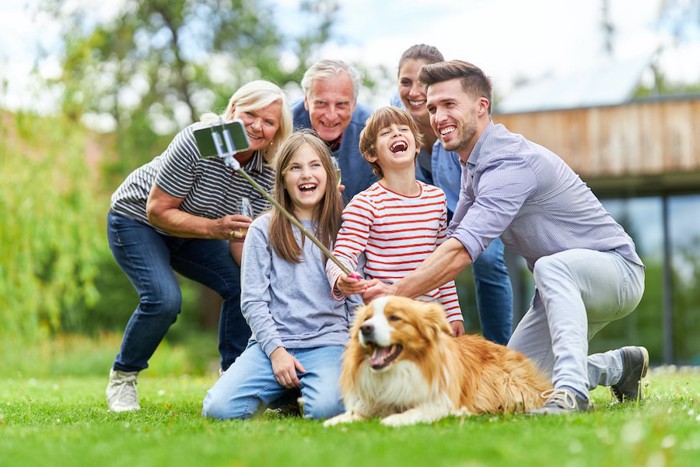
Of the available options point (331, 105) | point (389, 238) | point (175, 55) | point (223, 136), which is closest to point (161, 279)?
point (223, 136)

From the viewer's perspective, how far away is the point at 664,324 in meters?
14.6

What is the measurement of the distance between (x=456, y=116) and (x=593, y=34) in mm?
20707

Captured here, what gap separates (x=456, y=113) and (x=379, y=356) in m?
1.48

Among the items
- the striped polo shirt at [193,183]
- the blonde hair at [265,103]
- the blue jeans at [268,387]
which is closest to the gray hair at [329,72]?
the blonde hair at [265,103]

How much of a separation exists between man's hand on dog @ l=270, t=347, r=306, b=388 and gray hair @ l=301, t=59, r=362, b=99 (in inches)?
70.1

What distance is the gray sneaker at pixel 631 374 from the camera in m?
4.95

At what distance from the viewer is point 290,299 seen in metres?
4.88

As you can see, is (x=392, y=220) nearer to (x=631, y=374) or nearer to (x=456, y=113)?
(x=456, y=113)

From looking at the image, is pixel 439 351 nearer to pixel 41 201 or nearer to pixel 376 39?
pixel 41 201

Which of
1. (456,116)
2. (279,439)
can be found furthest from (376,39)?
(279,439)

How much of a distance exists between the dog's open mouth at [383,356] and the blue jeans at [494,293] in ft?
7.08

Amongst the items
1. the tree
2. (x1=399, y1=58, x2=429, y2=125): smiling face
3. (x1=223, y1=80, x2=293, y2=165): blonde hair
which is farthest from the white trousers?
the tree

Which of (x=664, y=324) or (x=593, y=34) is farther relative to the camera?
(x=593, y=34)

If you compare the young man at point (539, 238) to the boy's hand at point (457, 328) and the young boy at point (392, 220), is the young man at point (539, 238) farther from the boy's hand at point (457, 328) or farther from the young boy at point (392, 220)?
the boy's hand at point (457, 328)
